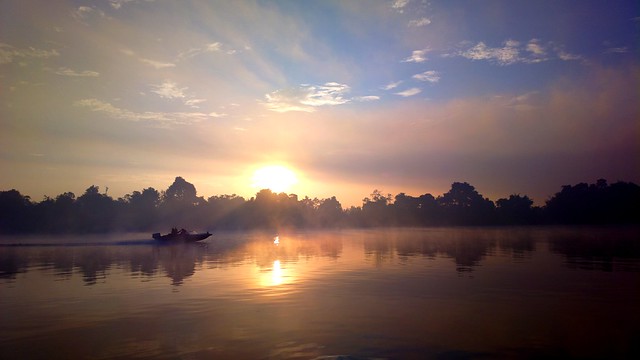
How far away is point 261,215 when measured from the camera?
198500 mm

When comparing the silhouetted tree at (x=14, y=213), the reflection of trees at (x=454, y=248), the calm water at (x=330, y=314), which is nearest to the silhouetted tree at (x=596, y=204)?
the reflection of trees at (x=454, y=248)

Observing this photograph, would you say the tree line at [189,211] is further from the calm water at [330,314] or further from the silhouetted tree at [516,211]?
the calm water at [330,314]

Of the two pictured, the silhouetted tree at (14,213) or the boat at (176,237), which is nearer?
the boat at (176,237)

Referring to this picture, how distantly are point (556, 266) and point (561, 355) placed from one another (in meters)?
23.4

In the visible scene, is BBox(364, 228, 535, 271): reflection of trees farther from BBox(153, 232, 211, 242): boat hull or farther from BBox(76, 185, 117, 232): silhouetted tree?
BBox(76, 185, 117, 232): silhouetted tree

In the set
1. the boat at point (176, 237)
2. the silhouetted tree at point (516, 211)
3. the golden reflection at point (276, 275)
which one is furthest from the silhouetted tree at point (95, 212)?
the silhouetted tree at point (516, 211)

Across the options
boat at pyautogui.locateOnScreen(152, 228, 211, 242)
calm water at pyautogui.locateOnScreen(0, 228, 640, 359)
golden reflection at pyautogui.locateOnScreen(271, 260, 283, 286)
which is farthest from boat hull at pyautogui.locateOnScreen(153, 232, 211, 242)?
golden reflection at pyautogui.locateOnScreen(271, 260, 283, 286)

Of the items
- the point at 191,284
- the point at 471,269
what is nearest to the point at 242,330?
the point at 191,284

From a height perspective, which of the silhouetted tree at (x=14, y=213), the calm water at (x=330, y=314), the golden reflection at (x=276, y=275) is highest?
the silhouetted tree at (x=14, y=213)

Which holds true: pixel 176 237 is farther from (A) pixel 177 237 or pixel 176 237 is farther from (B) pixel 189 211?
(B) pixel 189 211

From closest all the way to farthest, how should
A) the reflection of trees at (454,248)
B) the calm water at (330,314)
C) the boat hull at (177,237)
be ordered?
1. the calm water at (330,314)
2. the reflection of trees at (454,248)
3. the boat hull at (177,237)

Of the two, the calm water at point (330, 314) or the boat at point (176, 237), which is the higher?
the boat at point (176, 237)

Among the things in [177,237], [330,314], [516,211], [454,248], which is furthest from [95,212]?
[516,211]

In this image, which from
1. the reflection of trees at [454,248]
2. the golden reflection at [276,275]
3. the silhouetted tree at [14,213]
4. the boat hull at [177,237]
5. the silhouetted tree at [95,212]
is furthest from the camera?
the silhouetted tree at [95,212]
